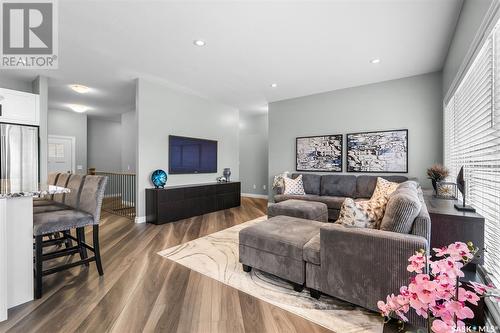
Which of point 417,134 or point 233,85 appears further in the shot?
point 233,85

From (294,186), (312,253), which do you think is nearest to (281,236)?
(312,253)

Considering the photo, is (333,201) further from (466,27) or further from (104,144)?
(104,144)

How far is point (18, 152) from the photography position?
12.9 feet

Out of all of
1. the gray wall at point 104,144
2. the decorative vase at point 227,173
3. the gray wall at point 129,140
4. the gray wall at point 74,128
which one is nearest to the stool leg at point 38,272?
the decorative vase at point 227,173

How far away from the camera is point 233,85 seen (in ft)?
15.4

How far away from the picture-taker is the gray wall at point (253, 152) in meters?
7.50

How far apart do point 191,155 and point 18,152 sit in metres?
2.96

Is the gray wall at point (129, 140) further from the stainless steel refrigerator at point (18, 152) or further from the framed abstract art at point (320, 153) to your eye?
the framed abstract art at point (320, 153)

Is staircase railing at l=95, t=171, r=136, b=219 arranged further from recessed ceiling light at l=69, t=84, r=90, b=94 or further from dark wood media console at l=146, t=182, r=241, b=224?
recessed ceiling light at l=69, t=84, r=90, b=94

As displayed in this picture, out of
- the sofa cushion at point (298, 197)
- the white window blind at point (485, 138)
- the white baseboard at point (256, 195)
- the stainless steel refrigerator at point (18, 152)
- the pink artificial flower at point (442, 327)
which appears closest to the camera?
the pink artificial flower at point (442, 327)

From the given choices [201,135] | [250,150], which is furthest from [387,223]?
[250,150]

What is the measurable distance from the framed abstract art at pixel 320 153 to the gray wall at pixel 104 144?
6656 mm

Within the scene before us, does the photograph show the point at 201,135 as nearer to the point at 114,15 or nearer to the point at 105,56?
the point at 105,56

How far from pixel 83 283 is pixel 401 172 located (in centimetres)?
501
